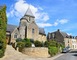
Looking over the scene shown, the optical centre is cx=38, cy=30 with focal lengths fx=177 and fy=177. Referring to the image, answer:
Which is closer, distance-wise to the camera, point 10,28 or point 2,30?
point 2,30

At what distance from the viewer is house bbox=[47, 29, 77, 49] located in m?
87.4

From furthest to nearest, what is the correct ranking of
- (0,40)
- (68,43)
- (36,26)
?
1. (68,43)
2. (36,26)
3. (0,40)

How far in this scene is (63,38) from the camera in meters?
86.7

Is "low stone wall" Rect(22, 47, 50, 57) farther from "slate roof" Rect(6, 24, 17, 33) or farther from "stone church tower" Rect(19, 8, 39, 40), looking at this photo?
"slate roof" Rect(6, 24, 17, 33)

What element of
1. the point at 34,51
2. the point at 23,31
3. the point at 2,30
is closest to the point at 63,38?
the point at 23,31

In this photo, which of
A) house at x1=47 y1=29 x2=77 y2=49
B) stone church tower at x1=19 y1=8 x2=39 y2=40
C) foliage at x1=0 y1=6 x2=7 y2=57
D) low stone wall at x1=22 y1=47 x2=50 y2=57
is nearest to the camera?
foliage at x1=0 y1=6 x2=7 y2=57

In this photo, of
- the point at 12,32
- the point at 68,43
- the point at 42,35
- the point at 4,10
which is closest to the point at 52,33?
the point at 68,43

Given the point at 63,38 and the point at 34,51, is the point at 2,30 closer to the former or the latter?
the point at 34,51

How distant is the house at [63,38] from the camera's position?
8739cm

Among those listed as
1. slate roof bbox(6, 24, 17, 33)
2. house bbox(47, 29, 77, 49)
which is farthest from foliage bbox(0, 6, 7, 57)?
house bbox(47, 29, 77, 49)

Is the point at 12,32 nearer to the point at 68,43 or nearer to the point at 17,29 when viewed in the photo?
the point at 17,29

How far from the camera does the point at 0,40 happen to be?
2372 cm

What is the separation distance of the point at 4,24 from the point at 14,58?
5017 millimetres

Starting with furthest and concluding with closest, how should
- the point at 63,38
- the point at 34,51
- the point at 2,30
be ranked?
1. the point at 63,38
2. the point at 34,51
3. the point at 2,30
